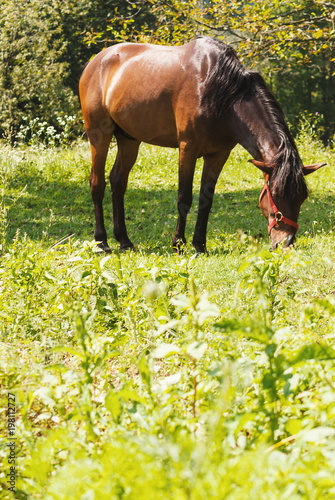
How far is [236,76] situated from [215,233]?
7.87 feet

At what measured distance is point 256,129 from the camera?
16.9ft

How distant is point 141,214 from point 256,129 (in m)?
3.73

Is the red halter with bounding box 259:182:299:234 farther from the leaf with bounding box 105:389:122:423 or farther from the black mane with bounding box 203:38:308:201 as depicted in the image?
the leaf with bounding box 105:389:122:423

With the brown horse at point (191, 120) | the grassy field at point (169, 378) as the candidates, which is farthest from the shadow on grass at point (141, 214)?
the grassy field at point (169, 378)

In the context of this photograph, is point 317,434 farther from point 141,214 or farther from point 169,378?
point 141,214

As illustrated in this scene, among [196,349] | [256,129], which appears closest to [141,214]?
[256,129]

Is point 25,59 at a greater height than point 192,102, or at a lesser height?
lesser

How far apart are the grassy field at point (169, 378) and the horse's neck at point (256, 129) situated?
0.99 metres

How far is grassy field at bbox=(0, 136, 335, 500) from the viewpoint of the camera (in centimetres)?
135

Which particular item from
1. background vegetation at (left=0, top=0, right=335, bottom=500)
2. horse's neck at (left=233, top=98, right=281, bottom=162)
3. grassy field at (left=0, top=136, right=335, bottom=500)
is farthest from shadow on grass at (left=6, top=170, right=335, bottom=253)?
horse's neck at (left=233, top=98, right=281, bottom=162)

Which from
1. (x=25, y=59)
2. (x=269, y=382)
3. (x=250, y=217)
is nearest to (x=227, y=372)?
(x=269, y=382)

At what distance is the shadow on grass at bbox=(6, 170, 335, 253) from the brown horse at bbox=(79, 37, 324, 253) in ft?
2.64

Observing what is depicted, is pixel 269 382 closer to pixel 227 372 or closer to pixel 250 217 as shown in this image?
pixel 227 372

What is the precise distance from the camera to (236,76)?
5.30 meters
